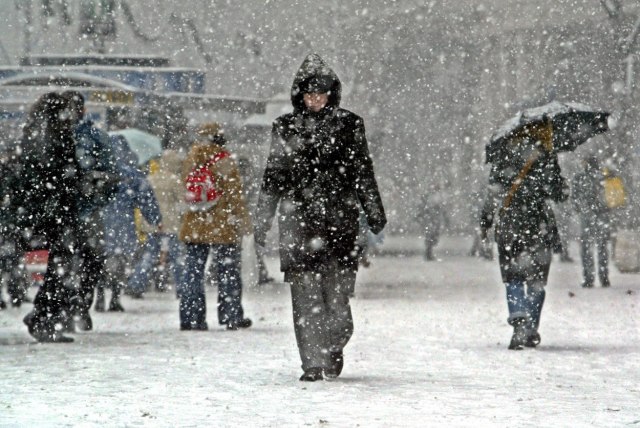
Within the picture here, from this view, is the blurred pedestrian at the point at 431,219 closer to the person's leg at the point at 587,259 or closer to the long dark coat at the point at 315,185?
the person's leg at the point at 587,259

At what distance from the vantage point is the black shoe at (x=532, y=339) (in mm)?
9836

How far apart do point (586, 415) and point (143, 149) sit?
8602mm

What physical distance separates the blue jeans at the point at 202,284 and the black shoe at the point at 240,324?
2 centimetres

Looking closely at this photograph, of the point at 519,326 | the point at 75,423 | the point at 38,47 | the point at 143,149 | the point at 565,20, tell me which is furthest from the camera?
the point at 565,20

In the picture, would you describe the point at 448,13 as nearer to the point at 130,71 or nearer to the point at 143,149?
the point at 130,71

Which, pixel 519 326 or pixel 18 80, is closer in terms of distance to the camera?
pixel 519 326

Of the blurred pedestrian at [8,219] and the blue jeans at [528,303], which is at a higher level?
the blurred pedestrian at [8,219]

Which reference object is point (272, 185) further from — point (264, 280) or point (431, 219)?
point (431, 219)

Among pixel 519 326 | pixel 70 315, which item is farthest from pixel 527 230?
pixel 70 315

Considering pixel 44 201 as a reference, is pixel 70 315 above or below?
below

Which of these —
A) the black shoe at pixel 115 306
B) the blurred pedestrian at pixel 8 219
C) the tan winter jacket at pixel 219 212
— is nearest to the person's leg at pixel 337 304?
the blurred pedestrian at pixel 8 219

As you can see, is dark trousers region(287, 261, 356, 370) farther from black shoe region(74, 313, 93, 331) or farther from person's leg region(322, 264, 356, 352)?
black shoe region(74, 313, 93, 331)

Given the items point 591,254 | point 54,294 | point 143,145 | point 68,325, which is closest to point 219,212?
point 68,325

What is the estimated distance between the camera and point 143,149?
47.1 ft
